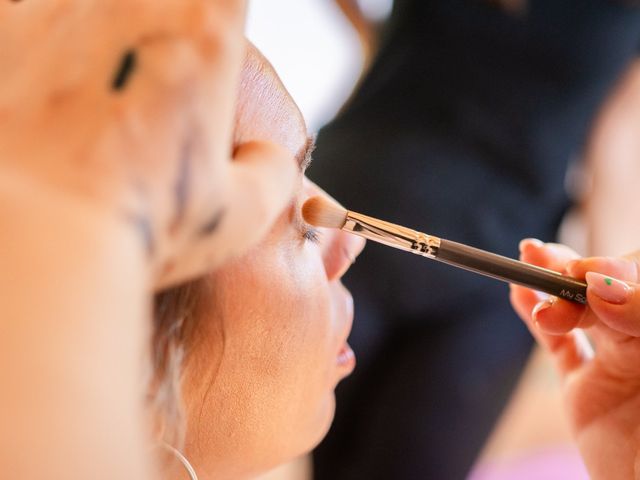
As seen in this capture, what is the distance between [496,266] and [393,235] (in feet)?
0.29

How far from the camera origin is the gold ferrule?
498 millimetres

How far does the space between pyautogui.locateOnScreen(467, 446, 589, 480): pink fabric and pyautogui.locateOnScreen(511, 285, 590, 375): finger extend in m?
0.46

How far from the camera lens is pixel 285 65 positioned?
118cm

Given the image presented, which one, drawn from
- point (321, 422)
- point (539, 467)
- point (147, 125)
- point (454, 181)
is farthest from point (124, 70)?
point (539, 467)

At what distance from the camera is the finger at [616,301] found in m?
0.51

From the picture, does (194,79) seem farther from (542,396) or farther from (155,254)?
(542,396)

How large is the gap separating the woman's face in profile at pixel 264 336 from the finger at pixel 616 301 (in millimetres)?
226

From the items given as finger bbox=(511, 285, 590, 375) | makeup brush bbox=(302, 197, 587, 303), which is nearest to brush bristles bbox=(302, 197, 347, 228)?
makeup brush bbox=(302, 197, 587, 303)

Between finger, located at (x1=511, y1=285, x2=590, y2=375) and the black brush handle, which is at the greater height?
the black brush handle

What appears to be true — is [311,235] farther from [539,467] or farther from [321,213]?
[539,467]

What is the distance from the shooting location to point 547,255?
65 centimetres

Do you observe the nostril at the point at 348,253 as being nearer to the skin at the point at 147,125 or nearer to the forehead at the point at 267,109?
the forehead at the point at 267,109

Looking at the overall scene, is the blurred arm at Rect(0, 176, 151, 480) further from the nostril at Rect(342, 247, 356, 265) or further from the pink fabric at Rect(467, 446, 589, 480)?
the pink fabric at Rect(467, 446, 589, 480)

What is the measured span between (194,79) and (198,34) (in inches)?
0.9
